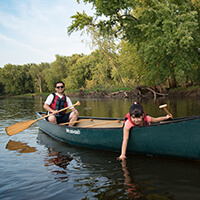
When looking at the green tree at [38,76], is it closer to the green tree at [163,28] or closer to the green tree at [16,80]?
the green tree at [16,80]

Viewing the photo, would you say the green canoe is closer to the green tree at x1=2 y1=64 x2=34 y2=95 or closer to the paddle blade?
the paddle blade

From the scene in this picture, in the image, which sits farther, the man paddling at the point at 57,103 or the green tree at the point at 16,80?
the green tree at the point at 16,80

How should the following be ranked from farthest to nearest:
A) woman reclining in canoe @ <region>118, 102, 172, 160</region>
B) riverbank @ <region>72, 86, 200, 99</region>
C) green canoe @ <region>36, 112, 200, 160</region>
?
riverbank @ <region>72, 86, 200, 99</region>
woman reclining in canoe @ <region>118, 102, 172, 160</region>
green canoe @ <region>36, 112, 200, 160</region>

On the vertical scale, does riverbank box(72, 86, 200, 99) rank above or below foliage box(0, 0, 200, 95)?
below

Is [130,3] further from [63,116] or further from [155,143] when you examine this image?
[155,143]

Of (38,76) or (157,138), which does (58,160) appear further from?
(38,76)

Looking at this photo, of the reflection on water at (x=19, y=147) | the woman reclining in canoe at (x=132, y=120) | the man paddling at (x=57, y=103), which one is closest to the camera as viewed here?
the woman reclining in canoe at (x=132, y=120)

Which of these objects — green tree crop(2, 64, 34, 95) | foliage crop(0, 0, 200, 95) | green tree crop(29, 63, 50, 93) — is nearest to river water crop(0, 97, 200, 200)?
foliage crop(0, 0, 200, 95)

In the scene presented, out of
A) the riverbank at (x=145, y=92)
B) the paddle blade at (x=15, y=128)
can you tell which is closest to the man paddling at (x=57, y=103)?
the paddle blade at (x=15, y=128)

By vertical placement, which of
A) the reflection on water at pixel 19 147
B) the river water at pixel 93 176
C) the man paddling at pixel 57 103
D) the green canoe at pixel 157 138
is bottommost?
the river water at pixel 93 176

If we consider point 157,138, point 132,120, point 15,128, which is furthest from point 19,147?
point 157,138

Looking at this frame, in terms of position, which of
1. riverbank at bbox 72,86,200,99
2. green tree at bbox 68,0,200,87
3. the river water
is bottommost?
the river water

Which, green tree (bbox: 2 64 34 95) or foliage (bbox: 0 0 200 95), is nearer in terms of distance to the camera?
foliage (bbox: 0 0 200 95)

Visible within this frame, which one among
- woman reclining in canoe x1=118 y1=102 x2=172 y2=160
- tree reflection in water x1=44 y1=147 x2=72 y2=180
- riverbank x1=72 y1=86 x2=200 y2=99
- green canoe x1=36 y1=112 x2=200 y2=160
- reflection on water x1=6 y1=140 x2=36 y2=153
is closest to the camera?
green canoe x1=36 y1=112 x2=200 y2=160
